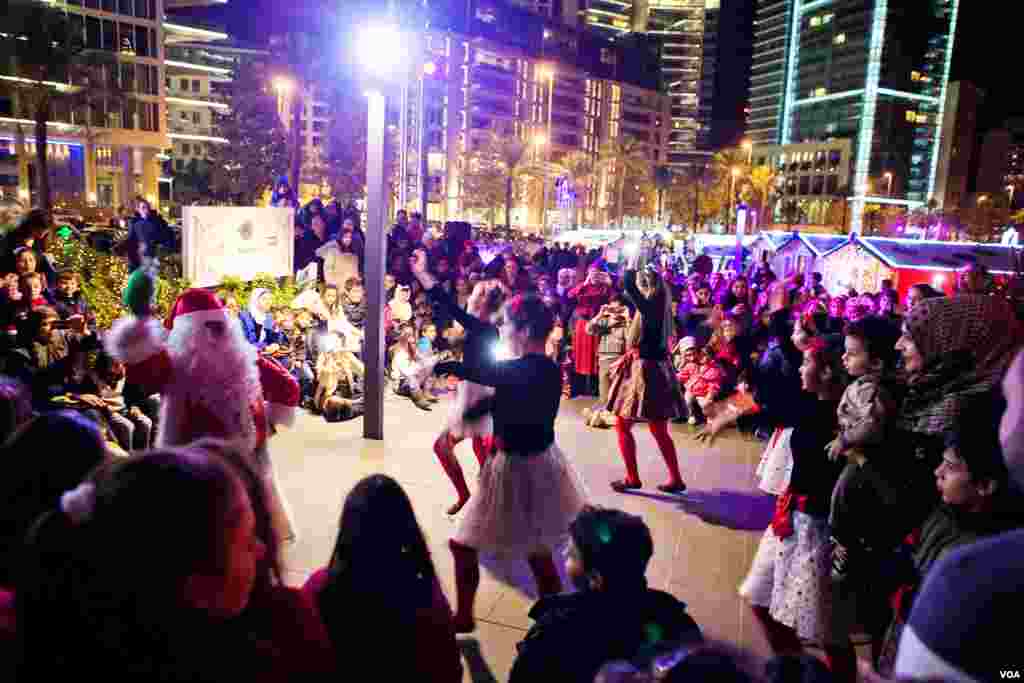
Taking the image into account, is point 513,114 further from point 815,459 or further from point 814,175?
point 815,459

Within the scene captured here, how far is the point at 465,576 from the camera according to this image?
139 inches

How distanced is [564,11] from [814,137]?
167ft

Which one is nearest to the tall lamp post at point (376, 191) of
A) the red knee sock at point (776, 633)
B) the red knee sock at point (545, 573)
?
the red knee sock at point (545, 573)

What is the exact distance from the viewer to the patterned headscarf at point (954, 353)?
9.11ft

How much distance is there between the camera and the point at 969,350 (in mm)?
2838

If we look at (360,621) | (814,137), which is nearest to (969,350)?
(360,621)

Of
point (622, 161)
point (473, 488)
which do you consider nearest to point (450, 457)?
point (473, 488)

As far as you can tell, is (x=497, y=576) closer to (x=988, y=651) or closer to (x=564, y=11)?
(x=988, y=651)

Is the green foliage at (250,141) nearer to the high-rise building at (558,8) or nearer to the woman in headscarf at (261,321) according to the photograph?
the woman in headscarf at (261,321)

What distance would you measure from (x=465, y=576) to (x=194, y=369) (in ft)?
5.73

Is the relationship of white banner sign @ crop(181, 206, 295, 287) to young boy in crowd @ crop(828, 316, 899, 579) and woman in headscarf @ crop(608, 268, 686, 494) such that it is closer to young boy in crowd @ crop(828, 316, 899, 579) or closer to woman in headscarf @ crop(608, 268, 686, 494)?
woman in headscarf @ crop(608, 268, 686, 494)

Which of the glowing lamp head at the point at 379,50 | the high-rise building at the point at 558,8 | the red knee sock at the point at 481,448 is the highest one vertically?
the high-rise building at the point at 558,8

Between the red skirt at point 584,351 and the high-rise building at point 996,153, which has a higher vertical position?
the high-rise building at point 996,153

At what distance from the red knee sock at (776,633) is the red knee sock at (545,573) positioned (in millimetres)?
990
